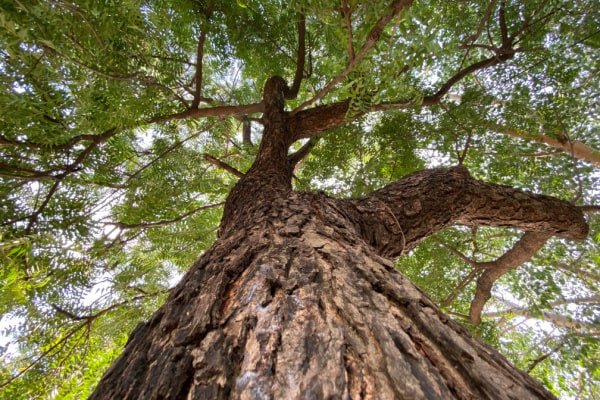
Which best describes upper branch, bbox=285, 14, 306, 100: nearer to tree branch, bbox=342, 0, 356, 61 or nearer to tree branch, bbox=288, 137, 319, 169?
tree branch, bbox=288, 137, 319, 169

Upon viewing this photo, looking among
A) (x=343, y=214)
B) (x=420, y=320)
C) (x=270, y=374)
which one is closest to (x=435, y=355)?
(x=420, y=320)

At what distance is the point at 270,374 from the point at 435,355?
25cm

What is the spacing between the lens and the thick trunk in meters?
0.43

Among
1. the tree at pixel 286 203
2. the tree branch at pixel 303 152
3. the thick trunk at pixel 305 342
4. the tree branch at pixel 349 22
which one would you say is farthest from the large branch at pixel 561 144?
the thick trunk at pixel 305 342

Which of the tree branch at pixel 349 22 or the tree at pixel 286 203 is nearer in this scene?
the tree at pixel 286 203

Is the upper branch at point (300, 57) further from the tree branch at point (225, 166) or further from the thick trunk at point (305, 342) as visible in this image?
the thick trunk at point (305, 342)

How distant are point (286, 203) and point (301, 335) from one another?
2.52 feet

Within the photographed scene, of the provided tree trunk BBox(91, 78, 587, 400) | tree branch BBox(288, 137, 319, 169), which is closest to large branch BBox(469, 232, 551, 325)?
tree branch BBox(288, 137, 319, 169)

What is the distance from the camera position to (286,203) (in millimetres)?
1257

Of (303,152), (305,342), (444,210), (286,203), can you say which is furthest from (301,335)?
(303,152)

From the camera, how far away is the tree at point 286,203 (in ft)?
1.69

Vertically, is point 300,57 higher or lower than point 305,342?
higher

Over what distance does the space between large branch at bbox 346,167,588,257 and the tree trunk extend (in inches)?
15.3

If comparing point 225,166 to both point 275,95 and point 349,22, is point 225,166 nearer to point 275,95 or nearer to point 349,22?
point 275,95
